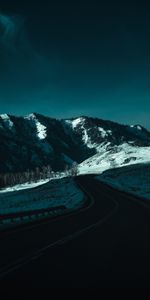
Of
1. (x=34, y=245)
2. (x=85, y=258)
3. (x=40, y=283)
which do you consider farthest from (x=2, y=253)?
(x=40, y=283)

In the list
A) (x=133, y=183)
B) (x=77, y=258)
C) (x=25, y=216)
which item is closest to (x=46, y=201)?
(x=133, y=183)

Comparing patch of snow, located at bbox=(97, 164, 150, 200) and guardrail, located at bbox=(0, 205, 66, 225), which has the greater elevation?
patch of snow, located at bbox=(97, 164, 150, 200)

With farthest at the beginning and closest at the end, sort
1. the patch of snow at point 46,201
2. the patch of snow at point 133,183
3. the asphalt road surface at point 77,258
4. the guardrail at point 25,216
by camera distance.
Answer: the patch of snow at point 133,183 < the patch of snow at point 46,201 < the guardrail at point 25,216 < the asphalt road surface at point 77,258

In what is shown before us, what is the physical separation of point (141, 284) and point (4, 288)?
2622mm

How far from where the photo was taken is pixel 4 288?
23.1 feet

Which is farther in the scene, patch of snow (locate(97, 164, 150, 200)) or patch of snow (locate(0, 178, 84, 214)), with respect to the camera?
patch of snow (locate(97, 164, 150, 200))

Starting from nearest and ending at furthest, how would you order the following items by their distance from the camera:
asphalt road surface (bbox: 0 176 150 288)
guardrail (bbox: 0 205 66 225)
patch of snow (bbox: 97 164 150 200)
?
asphalt road surface (bbox: 0 176 150 288) → guardrail (bbox: 0 205 66 225) → patch of snow (bbox: 97 164 150 200)

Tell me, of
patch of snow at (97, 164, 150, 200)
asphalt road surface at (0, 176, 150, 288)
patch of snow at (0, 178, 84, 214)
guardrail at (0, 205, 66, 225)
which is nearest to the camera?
asphalt road surface at (0, 176, 150, 288)

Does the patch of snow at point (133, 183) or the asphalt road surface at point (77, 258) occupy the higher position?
the patch of snow at point (133, 183)

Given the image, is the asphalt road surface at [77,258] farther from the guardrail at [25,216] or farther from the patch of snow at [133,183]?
the patch of snow at [133,183]

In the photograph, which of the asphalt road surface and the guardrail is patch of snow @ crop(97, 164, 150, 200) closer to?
the guardrail

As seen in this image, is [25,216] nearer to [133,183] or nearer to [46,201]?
[46,201]

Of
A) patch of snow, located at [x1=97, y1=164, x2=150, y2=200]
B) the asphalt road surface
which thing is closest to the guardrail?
the asphalt road surface

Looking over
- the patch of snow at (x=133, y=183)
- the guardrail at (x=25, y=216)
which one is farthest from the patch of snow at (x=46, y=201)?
the patch of snow at (x=133, y=183)
